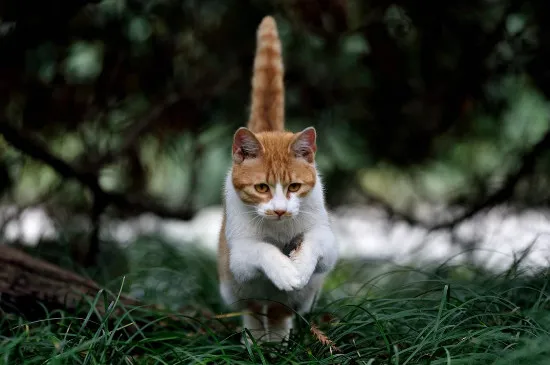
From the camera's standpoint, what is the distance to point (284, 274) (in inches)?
107

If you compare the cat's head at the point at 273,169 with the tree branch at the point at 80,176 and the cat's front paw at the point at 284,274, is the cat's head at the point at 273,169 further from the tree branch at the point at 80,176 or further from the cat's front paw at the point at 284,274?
the tree branch at the point at 80,176

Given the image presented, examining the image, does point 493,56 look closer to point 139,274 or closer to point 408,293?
point 408,293

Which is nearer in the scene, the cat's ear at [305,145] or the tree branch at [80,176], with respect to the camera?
the cat's ear at [305,145]

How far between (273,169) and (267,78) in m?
0.75

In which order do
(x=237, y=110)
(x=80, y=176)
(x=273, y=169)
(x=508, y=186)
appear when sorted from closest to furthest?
(x=273, y=169) < (x=80, y=176) < (x=508, y=186) < (x=237, y=110)

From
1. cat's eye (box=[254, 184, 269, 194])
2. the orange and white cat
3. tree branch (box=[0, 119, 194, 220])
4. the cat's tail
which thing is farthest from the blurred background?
cat's eye (box=[254, 184, 269, 194])

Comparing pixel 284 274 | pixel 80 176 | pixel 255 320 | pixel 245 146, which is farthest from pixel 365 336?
pixel 80 176

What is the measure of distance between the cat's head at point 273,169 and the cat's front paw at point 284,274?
242mm

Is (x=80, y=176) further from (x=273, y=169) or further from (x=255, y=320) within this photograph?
(x=273, y=169)

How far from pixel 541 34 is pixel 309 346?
7.86 ft

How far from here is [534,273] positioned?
352 cm

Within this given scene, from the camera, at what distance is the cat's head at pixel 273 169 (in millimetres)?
3023

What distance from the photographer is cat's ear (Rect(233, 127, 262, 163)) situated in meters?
3.05

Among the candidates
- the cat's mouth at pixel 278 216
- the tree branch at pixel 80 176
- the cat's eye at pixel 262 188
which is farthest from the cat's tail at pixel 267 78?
the tree branch at pixel 80 176
